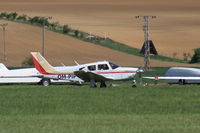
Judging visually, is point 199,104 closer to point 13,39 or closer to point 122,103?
point 122,103

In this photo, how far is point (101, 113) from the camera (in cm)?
2450

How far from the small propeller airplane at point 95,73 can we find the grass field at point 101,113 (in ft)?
27.2

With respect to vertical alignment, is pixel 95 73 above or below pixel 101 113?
above

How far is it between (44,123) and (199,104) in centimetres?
931

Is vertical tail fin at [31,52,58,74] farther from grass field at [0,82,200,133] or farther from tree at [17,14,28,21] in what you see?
tree at [17,14,28,21]

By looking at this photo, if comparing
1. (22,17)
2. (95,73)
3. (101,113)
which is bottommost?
(101,113)

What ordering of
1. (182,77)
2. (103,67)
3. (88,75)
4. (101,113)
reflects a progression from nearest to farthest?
(101,113)
(88,75)
(103,67)
(182,77)

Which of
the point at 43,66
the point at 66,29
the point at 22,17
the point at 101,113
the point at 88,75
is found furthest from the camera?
the point at 22,17

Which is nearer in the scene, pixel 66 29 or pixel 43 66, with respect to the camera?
pixel 43 66

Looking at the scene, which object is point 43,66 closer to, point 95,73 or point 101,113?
point 95,73

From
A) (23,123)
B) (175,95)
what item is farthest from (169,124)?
(175,95)

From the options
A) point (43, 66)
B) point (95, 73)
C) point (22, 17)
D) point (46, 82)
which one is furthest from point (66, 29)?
point (95, 73)

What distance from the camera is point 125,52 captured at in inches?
4542

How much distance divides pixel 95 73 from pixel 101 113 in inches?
784
